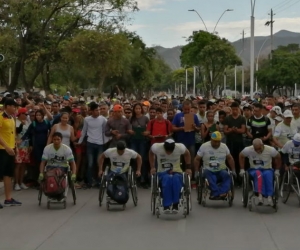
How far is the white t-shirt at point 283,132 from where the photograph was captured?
14.1 meters

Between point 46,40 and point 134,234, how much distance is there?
2861cm

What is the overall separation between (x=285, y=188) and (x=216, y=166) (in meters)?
1.84

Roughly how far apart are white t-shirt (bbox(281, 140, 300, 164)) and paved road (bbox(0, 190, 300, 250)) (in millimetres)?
880

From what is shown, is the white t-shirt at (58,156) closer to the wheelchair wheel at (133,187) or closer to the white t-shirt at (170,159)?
the wheelchair wheel at (133,187)

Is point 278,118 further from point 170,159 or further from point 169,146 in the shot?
point 169,146

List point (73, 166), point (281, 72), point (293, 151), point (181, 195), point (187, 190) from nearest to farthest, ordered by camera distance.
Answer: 1. point (181, 195)
2. point (187, 190)
3. point (73, 166)
4. point (293, 151)
5. point (281, 72)

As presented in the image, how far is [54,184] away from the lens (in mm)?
11992

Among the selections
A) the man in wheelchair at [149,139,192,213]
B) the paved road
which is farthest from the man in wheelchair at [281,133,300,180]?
the man in wheelchair at [149,139,192,213]

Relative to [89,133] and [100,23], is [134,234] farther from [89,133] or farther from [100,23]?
[100,23]

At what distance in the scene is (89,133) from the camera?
1503 centimetres

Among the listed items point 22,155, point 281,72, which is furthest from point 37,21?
point 281,72

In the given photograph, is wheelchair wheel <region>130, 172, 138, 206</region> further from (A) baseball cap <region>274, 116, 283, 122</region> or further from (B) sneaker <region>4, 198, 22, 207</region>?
(A) baseball cap <region>274, 116, 283, 122</region>

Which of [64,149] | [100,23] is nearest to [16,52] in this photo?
[100,23]

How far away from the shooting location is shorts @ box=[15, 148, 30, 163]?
48.6 feet
